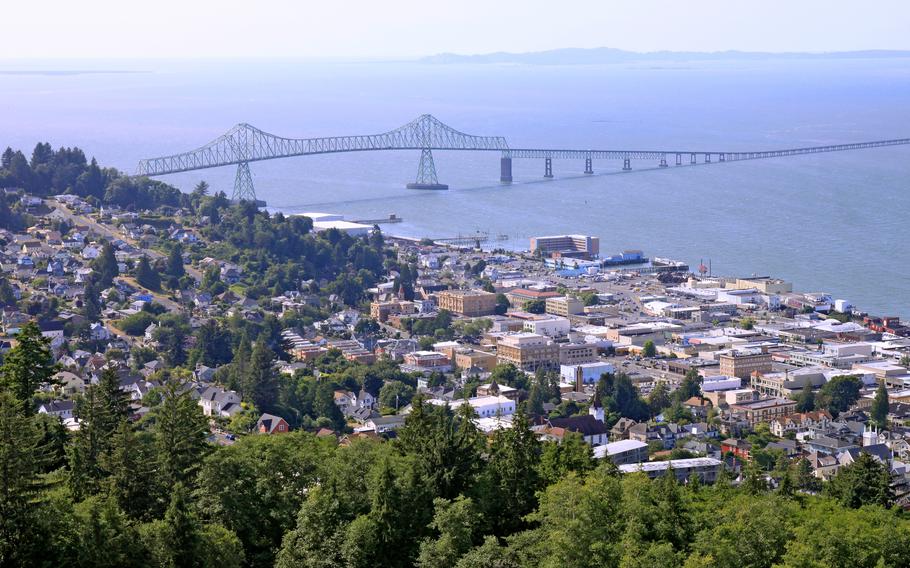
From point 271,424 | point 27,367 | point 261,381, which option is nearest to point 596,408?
point 261,381

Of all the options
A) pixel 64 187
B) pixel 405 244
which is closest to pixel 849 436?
pixel 405 244

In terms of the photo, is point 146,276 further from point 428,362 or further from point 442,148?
point 442,148

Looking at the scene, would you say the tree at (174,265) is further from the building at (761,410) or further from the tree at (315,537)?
the tree at (315,537)

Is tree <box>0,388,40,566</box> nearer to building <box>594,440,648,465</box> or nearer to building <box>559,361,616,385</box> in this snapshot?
building <box>594,440,648,465</box>

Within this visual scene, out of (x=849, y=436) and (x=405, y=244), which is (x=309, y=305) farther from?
(x=849, y=436)

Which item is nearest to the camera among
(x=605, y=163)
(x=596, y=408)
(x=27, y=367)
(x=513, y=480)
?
(x=513, y=480)

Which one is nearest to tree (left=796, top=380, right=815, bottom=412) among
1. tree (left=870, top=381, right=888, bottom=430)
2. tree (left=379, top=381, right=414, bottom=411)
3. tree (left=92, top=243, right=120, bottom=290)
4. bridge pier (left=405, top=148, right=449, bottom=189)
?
tree (left=870, top=381, right=888, bottom=430)

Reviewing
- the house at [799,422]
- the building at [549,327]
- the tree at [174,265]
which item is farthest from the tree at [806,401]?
the tree at [174,265]
